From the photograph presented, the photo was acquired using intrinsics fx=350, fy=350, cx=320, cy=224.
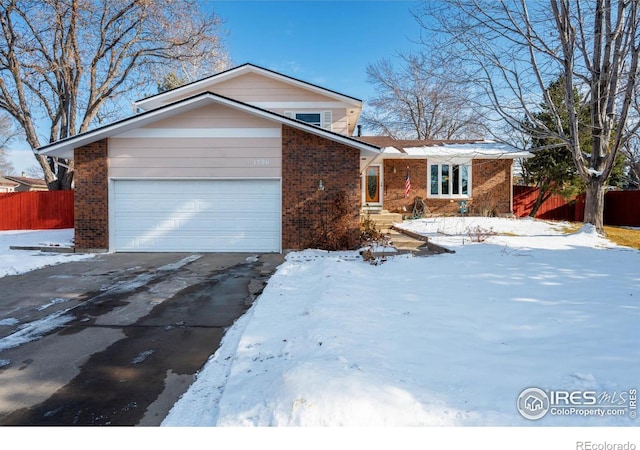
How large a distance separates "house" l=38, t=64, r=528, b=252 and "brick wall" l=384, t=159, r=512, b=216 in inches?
283

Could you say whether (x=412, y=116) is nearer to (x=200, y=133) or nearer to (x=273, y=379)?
(x=200, y=133)

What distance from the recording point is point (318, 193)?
9992mm

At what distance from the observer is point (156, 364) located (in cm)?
329

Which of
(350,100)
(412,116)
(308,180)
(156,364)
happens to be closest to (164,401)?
(156,364)

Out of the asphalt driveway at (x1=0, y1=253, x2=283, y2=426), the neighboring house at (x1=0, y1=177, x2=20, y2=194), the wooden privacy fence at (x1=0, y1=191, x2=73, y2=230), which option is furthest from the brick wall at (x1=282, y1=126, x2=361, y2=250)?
the neighboring house at (x1=0, y1=177, x2=20, y2=194)

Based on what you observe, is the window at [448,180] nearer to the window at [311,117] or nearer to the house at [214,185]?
the window at [311,117]

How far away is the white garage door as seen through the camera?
10.2 m

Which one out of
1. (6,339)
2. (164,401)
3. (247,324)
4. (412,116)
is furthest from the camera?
(412,116)

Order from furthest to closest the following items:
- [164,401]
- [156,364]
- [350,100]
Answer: [350,100]
[156,364]
[164,401]

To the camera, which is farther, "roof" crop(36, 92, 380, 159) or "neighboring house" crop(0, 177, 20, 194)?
"neighboring house" crop(0, 177, 20, 194)

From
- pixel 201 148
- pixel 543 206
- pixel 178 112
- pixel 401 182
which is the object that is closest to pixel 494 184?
pixel 401 182

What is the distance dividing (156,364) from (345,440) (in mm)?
2068

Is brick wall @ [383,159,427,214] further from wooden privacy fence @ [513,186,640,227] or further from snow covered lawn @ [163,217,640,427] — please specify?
snow covered lawn @ [163,217,640,427]

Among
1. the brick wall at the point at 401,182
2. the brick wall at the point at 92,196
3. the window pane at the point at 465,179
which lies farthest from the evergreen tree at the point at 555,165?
the brick wall at the point at 92,196
